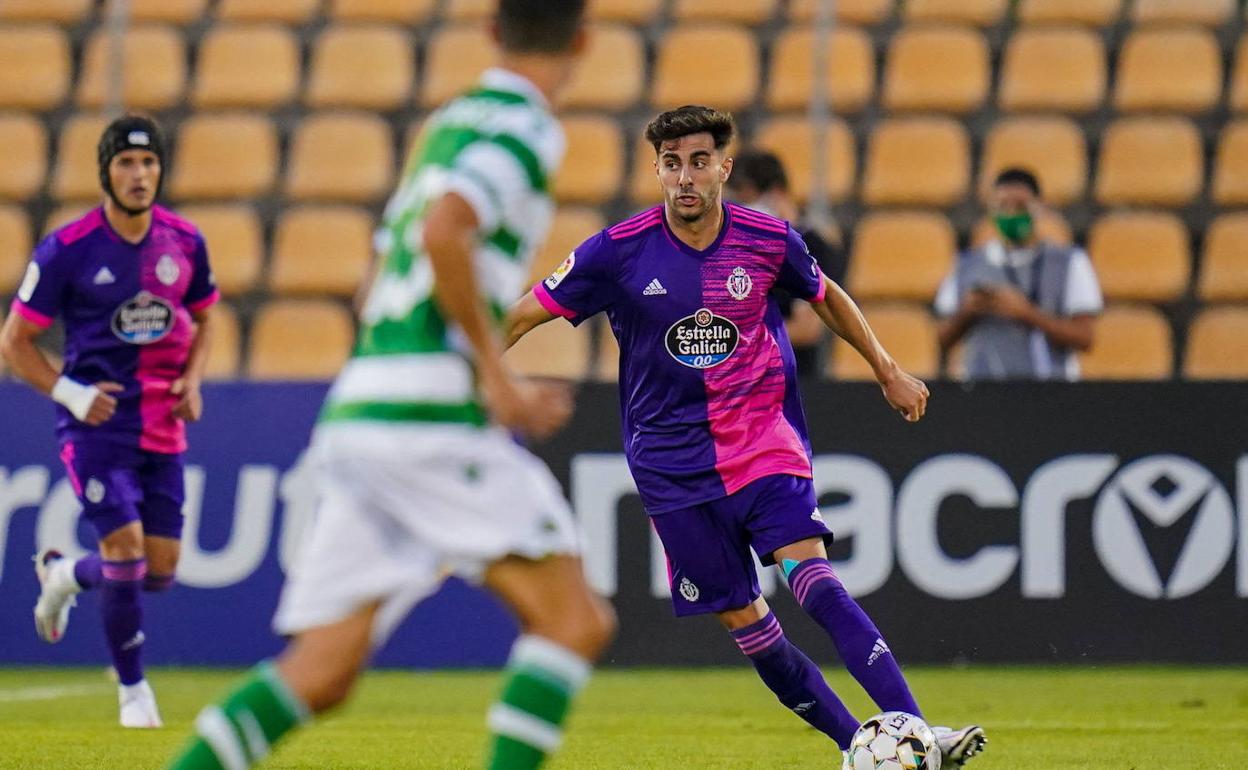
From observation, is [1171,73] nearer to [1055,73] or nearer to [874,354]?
[1055,73]

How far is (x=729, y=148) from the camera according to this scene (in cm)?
655

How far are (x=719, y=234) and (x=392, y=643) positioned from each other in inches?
184

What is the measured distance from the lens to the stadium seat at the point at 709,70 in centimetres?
1416

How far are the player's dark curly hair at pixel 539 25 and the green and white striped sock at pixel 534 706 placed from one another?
130 centimetres

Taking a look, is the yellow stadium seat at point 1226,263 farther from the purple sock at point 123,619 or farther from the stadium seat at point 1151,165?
the purple sock at point 123,619

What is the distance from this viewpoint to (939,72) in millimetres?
14109

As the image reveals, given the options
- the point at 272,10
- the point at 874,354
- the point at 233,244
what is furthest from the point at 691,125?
the point at 272,10

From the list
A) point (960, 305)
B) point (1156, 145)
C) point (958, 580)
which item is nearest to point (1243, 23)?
point (1156, 145)

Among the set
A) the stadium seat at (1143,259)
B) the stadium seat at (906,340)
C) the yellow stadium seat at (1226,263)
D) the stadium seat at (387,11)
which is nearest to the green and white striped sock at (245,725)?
the stadium seat at (906,340)

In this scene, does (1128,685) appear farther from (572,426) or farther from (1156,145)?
(1156,145)

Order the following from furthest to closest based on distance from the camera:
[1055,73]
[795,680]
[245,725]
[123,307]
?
[1055,73] < [123,307] < [795,680] < [245,725]

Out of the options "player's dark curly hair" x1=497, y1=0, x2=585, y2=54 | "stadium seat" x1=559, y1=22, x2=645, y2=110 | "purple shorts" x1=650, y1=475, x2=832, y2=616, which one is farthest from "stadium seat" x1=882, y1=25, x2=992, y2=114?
"player's dark curly hair" x1=497, y1=0, x2=585, y2=54

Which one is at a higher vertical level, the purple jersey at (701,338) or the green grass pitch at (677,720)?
the purple jersey at (701,338)

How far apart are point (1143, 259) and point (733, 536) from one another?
23.5ft
